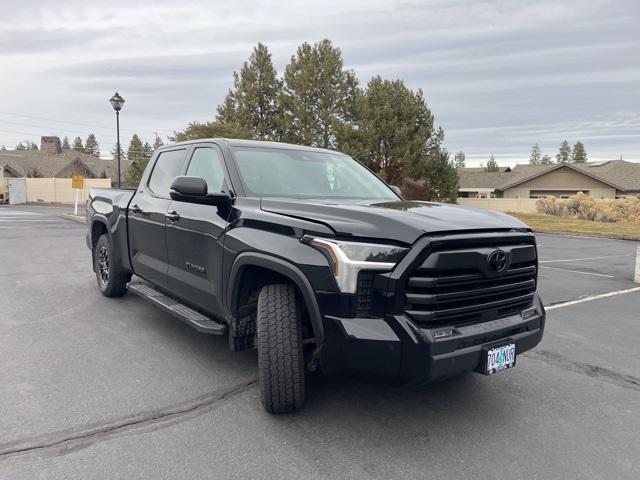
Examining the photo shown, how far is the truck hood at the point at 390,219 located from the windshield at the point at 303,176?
50 centimetres

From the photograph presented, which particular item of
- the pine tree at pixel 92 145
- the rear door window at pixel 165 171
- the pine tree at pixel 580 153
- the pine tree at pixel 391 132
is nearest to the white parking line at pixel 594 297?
the rear door window at pixel 165 171

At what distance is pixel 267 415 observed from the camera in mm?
3203

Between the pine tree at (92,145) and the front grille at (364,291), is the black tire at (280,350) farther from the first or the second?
the pine tree at (92,145)

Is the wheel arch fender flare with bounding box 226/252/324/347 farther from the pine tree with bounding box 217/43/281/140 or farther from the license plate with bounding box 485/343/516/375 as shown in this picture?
the pine tree with bounding box 217/43/281/140

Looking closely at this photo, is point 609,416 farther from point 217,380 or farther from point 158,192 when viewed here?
point 158,192

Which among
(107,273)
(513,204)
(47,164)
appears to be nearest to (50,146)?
(47,164)

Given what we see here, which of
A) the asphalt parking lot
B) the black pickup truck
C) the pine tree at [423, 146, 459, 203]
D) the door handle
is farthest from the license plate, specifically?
the pine tree at [423, 146, 459, 203]

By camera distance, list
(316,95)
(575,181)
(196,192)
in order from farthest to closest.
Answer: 1. (575,181)
2. (316,95)
3. (196,192)

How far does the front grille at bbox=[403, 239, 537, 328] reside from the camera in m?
2.74

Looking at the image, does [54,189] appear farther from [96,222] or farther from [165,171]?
[165,171]

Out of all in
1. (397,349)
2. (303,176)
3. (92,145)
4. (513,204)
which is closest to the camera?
(397,349)

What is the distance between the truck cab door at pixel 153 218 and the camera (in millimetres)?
4613

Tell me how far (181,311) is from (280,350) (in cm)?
146

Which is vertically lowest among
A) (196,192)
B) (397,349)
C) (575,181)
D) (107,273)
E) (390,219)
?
(107,273)
